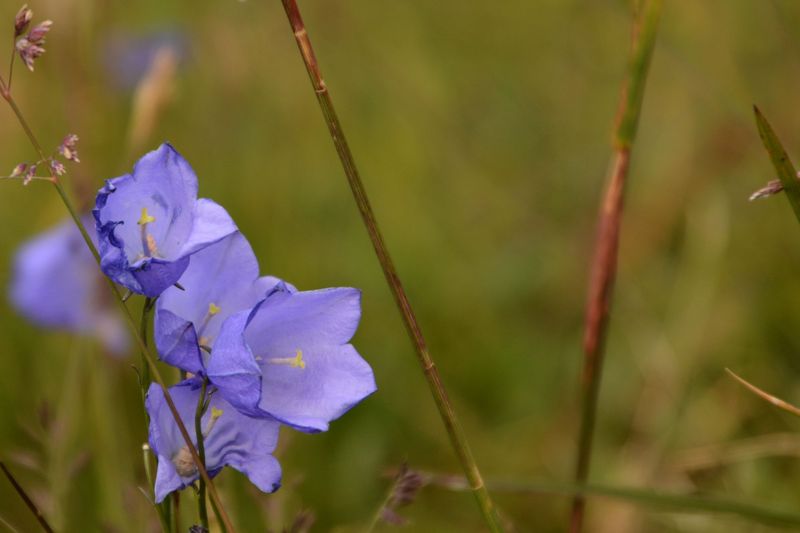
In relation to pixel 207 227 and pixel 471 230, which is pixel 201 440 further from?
pixel 471 230

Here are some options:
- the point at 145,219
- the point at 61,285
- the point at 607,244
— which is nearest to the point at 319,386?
the point at 145,219

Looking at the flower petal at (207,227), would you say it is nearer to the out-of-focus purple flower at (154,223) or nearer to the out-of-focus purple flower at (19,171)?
the out-of-focus purple flower at (154,223)

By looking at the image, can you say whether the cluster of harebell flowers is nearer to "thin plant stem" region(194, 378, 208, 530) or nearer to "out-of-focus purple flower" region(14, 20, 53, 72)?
"thin plant stem" region(194, 378, 208, 530)

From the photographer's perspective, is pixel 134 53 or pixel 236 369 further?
pixel 134 53

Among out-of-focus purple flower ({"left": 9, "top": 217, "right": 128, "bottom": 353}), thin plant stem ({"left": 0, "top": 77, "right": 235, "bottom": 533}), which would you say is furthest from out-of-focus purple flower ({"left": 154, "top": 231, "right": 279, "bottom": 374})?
out-of-focus purple flower ({"left": 9, "top": 217, "right": 128, "bottom": 353})

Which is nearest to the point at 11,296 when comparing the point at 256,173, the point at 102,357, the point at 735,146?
the point at 102,357

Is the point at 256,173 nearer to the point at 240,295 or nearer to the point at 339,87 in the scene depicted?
the point at 339,87
